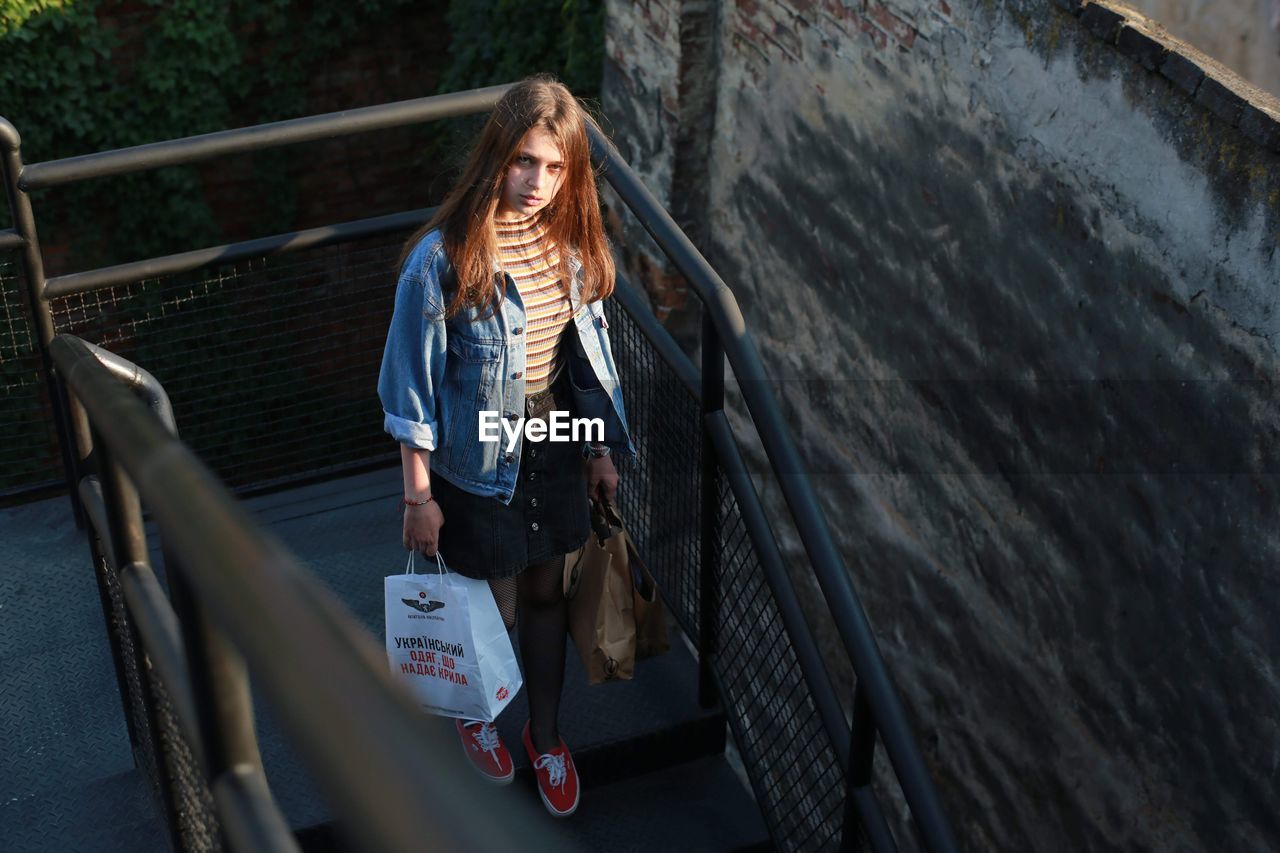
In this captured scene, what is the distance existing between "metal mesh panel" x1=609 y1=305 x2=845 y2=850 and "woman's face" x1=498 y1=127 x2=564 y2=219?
514 millimetres

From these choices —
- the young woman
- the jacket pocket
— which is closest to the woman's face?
the young woman

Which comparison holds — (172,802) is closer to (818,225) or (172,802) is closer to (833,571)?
(833,571)

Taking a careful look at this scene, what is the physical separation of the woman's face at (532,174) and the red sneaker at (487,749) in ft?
3.31

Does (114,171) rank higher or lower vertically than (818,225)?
higher

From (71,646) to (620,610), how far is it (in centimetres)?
126

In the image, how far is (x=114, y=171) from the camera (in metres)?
2.85

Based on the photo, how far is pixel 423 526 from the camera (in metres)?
2.58

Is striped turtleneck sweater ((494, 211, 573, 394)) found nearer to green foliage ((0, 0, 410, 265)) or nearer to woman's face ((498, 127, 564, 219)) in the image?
woman's face ((498, 127, 564, 219))

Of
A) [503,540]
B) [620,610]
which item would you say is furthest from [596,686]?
[503,540]

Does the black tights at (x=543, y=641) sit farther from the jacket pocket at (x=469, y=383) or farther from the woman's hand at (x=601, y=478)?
the jacket pocket at (x=469, y=383)

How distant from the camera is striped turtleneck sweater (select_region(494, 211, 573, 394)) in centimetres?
254

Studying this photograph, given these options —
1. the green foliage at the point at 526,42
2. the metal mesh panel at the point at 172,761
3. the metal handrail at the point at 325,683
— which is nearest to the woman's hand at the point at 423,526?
the metal mesh panel at the point at 172,761

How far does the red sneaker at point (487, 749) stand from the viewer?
2.80 metres

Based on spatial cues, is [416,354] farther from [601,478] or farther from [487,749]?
[487,749]
